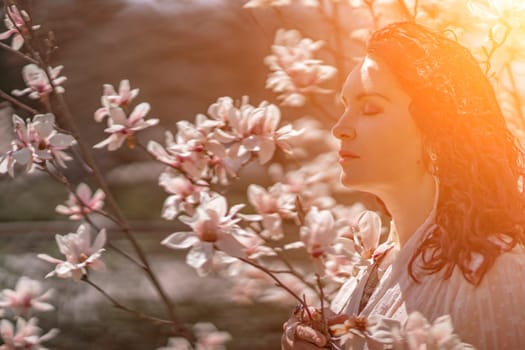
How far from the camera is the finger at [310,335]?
905 mm

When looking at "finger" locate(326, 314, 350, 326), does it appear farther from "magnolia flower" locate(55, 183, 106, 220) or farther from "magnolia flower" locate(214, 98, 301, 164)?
"magnolia flower" locate(55, 183, 106, 220)

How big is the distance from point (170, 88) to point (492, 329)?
3825 millimetres

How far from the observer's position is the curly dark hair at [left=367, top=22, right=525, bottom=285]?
890mm

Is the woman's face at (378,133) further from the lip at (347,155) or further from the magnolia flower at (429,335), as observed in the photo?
the magnolia flower at (429,335)

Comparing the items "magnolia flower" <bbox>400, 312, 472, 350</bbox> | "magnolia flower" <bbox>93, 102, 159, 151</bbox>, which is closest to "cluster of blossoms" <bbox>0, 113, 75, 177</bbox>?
"magnolia flower" <bbox>93, 102, 159, 151</bbox>

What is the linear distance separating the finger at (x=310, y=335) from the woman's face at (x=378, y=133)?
0.54 feet

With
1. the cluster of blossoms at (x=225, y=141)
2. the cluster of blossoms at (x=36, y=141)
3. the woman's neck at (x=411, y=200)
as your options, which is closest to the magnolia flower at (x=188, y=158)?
the cluster of blossoms at (x=225, y=141)

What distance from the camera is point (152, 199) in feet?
12.6

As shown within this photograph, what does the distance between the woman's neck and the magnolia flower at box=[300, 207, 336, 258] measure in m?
0.12

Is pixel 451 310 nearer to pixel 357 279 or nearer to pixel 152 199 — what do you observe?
pixel 357 279

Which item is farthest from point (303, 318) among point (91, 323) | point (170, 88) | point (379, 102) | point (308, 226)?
point (170, 88)

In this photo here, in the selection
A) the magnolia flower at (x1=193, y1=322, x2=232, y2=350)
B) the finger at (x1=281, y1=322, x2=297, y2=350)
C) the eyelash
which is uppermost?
the eyelash

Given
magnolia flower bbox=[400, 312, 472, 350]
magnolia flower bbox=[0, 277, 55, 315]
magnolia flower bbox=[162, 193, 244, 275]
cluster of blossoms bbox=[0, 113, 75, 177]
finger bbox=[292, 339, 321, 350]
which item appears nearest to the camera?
magnolia flower bbox=[400, 312, 472, 350]

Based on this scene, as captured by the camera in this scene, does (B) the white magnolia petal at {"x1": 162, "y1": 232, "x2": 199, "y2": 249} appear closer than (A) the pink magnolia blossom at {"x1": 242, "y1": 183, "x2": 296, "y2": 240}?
Yes
